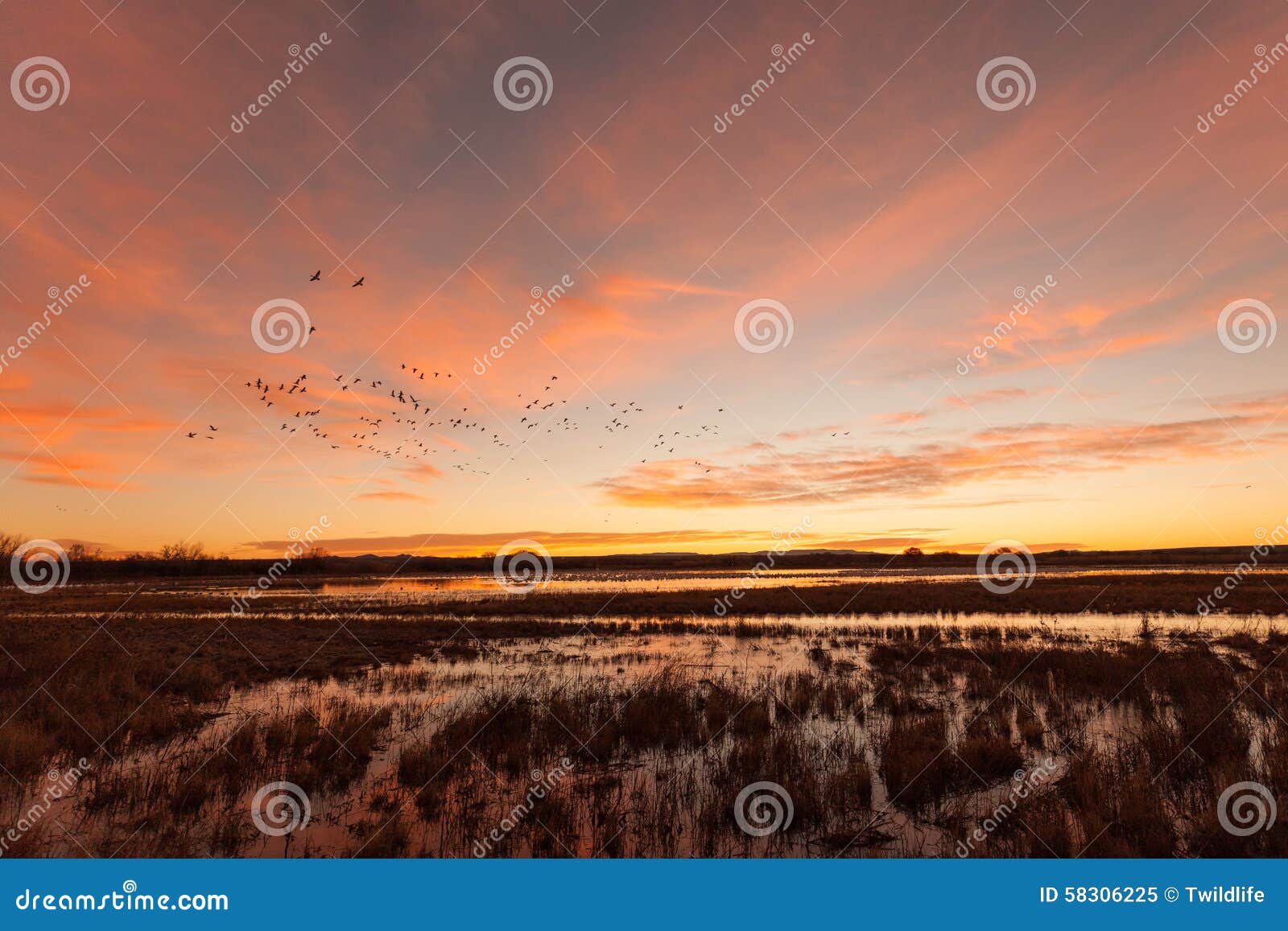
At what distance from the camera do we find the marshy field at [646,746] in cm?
764

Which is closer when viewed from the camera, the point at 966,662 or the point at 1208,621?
the point at 966,662

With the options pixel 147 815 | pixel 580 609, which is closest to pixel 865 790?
pixel 147 815

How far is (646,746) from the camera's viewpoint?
36.9ft

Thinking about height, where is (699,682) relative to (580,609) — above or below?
below

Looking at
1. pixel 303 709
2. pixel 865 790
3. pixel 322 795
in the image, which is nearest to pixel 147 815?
pixel 322 795

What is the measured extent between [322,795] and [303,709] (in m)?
5.25

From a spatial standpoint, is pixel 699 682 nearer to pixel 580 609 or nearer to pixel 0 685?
pixel 0 685

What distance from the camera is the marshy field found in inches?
301

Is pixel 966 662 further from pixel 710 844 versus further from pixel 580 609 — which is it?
pixel 580 609

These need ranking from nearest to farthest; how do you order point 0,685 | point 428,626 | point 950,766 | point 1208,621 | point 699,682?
point 950,766, point 0,685, point 699,682, point 1208,621, point 428,626

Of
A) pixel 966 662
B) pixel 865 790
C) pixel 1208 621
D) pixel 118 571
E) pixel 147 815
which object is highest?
pixel 118 571

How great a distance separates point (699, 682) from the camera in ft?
54.0

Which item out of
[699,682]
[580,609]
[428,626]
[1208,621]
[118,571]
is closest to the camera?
[699,682]

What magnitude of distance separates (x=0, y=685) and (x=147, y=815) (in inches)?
436
